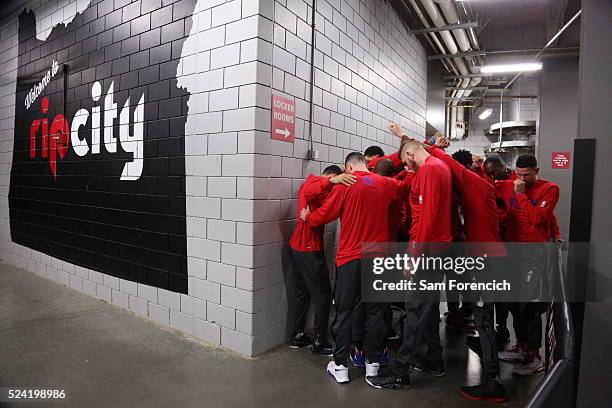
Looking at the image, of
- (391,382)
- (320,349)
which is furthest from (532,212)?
(320,349)

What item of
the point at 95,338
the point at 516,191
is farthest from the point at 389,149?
the point at 95,338

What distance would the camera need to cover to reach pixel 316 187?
129 inches

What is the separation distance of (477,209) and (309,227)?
4.54 feet

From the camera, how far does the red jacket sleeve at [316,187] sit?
3.24 meters

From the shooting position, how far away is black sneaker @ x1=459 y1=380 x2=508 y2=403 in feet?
8.79

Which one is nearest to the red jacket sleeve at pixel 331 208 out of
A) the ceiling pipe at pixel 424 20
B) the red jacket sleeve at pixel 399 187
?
the red jacket sleeve at pixel 399 187

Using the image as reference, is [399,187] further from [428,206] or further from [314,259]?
[314,259]

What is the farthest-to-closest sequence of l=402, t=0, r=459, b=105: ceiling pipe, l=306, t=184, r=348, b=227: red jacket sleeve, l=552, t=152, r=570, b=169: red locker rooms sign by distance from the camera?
l=552, t=152, r=570, b=169: red locker rooms sign, l=402, t=0, r=459, b=105: ceiling pipe, l=306, t=184, r=348, b=227: red jacket sleeve

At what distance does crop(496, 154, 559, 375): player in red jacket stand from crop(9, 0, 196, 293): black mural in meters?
3.07

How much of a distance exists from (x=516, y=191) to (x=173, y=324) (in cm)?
346

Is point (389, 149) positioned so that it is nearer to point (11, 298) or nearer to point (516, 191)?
point (516, 191)

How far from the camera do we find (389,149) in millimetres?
5980

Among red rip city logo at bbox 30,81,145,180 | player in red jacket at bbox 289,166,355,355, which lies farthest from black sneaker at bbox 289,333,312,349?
red rip city logo at bbox 30,81,145,180

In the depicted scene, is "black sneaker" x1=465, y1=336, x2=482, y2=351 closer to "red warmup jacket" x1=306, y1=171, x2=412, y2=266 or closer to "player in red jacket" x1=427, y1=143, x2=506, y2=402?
"player in red jacket" x1=427, y1=143, x2=506, y2=402
